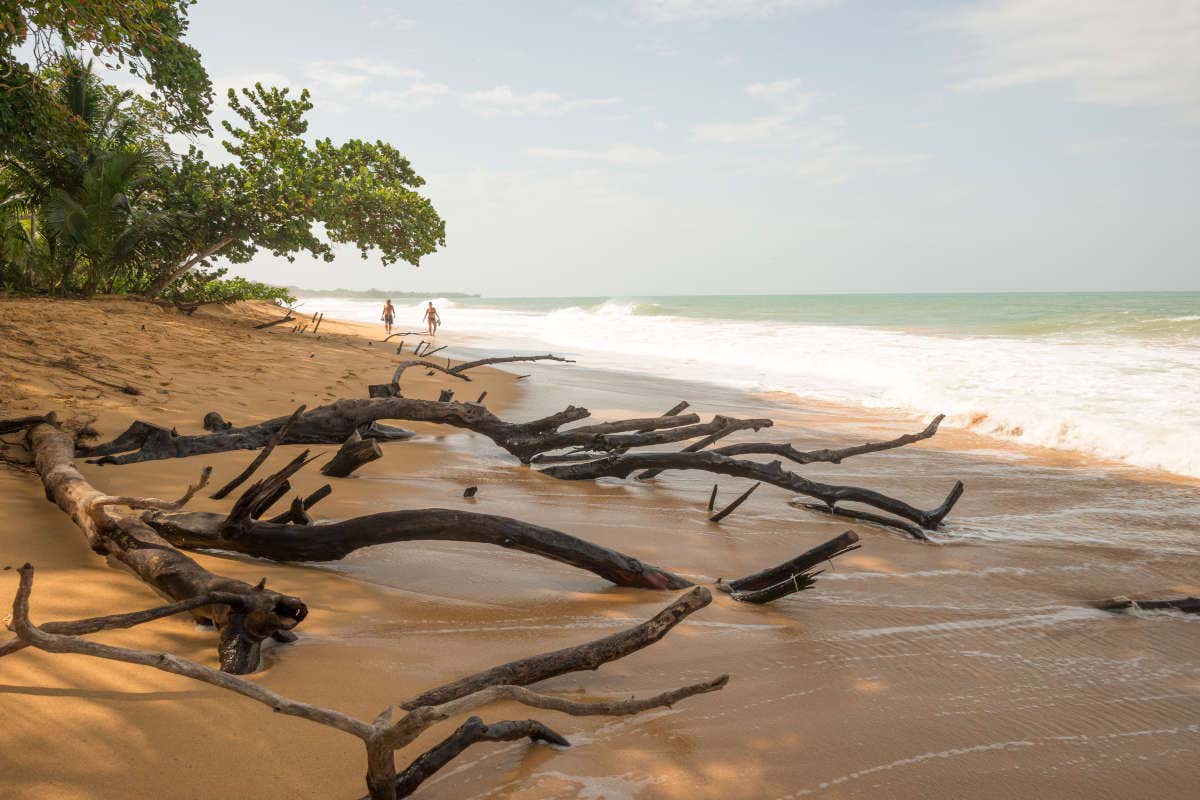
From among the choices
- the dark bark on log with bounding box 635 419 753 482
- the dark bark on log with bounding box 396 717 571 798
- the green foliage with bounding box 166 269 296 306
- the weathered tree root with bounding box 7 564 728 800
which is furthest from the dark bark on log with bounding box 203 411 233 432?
the green foliage with bounding box 166 269 296 306

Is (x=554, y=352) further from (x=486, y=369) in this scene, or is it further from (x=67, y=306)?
(x=67, y=306)

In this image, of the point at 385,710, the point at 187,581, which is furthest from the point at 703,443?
the point at 385,710

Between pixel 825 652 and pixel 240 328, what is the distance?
47.8 ft

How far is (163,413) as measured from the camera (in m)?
6.40

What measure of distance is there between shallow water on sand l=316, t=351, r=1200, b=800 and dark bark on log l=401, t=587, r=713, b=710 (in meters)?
0.22

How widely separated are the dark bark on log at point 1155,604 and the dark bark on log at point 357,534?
274cm

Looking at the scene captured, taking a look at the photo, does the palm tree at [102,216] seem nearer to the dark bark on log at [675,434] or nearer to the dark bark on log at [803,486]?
the dark bark on log at [675,434]

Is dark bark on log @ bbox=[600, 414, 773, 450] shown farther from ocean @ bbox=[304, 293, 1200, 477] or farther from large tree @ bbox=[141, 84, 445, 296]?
large tree @ bbox=[141, 84, 445, 296]

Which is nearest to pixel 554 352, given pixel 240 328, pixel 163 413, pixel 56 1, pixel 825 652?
pixel 240 328

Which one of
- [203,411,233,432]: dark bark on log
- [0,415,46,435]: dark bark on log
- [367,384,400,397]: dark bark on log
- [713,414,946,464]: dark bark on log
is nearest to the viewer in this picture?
[0,415,46,435]: dark bark on log

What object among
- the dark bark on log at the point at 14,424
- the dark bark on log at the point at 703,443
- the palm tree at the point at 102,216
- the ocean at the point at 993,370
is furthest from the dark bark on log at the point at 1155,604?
the palm tree at the point at 102,216

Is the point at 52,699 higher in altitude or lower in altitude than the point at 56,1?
lower

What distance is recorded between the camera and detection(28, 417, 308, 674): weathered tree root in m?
2.25

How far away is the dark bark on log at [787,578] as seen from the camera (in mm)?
3226
